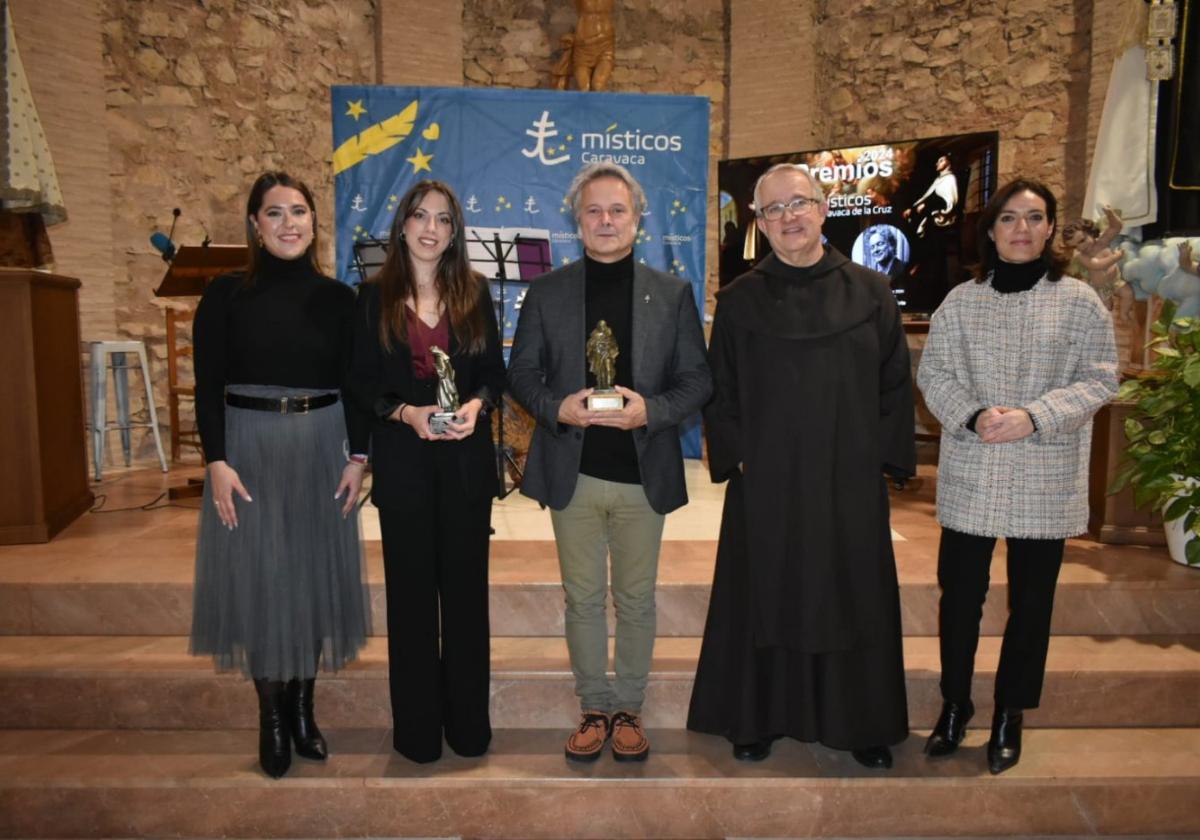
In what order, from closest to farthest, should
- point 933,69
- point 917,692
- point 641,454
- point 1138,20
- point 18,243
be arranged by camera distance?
1. point 641,454
2. point 917,692
3. point 1138,20
4. point 18,243
5. point 933,69

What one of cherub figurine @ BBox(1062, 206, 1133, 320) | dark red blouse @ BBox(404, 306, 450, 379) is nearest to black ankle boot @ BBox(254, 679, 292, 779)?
dark red blouse @ BBox(404, 306, 450, 379)

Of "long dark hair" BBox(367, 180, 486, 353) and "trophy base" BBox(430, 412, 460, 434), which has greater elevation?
"long dark hair" BBox(367, 180, 486, 353)

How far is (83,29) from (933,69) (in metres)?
6.48

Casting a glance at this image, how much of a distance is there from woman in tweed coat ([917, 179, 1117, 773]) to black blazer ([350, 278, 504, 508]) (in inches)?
54.0

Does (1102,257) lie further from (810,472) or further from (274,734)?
(274,734)

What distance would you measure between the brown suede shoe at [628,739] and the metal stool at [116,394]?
14.5 ft

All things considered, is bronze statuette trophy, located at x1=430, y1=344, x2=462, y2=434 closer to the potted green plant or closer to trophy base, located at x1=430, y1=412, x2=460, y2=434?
trophy base, located at x1=430, y1=412, x2=460, y2=434

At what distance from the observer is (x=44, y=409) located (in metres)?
4.07

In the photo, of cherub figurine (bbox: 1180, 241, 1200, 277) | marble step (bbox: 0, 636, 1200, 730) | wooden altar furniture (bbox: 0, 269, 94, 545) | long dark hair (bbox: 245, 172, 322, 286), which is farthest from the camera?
wooden altar furniture (bbox: 0, 269, 94, 545)

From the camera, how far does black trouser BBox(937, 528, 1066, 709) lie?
2551mm

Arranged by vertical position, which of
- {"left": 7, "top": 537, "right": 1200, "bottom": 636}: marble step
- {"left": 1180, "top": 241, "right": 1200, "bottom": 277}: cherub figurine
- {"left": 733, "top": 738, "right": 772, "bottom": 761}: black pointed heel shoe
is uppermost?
{"left": 1180, "top": 241, "right": 1200, "bottom": 277}: cherub figurine

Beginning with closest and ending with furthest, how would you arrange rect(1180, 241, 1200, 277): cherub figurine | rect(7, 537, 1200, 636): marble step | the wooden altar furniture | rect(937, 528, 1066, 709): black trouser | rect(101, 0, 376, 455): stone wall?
rect(937, 528, 1066, 709): black trouser, rect(7, 537, 1200, 636): marble step, rect(1180, 241, 1200, 277): cherub figurine, the wooden altar furniture, rect(101, 0, 376, 455): stone wall

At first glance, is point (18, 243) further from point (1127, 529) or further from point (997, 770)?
point (1127, 529)

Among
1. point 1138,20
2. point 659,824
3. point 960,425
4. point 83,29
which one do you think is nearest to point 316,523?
point 659,824
